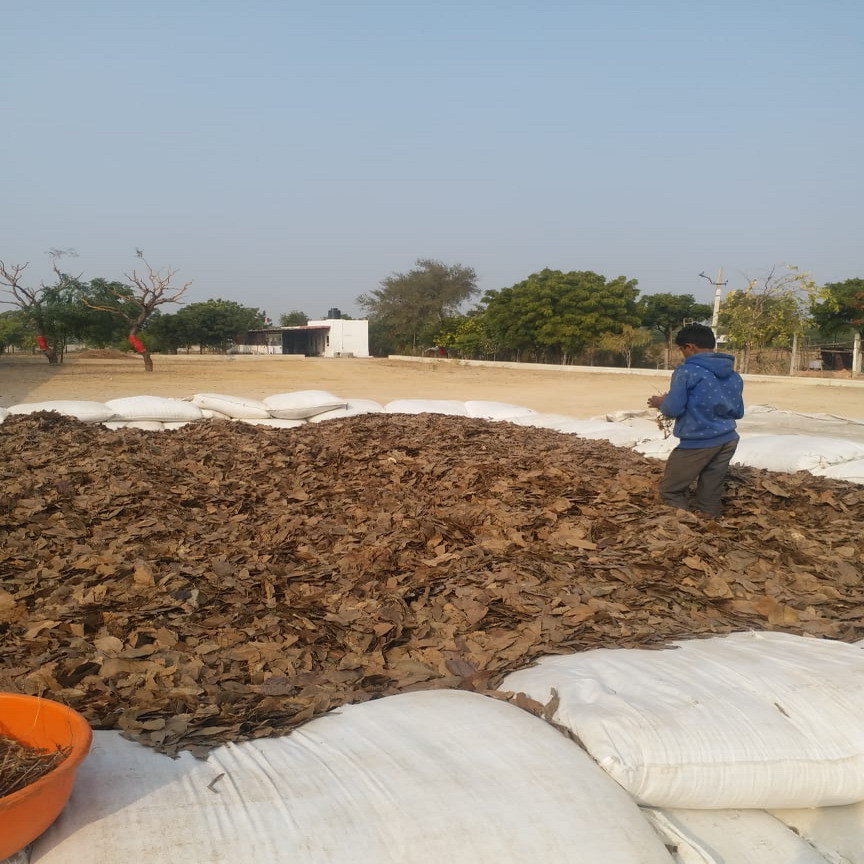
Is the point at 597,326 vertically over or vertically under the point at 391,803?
over

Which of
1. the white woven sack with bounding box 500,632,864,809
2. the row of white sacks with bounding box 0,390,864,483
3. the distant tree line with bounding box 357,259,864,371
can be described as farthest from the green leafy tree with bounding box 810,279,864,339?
the white woven sack with bounding box 500,632,864,809

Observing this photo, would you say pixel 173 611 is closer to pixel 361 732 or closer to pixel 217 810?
pixel 361 732

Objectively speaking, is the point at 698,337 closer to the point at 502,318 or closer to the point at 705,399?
the point at 705,399

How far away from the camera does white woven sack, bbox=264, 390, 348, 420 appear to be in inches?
337

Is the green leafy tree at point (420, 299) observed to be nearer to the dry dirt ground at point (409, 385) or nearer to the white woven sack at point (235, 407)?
the dry dirt ground at point (409, 385)

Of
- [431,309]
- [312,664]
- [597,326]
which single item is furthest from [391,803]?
[431,309]

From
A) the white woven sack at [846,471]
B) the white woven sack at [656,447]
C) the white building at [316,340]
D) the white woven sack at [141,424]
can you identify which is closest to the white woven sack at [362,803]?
the white woven sack at [846,471]

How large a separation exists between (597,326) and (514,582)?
3023cm

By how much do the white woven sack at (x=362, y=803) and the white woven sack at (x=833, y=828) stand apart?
577 millimetres

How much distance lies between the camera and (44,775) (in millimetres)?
1390

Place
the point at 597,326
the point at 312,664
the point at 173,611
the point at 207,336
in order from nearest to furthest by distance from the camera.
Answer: the point at 312,664 → the point at 173,611 → the point at 597,326 → the point at 207,336

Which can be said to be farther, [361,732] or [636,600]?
[636,600]

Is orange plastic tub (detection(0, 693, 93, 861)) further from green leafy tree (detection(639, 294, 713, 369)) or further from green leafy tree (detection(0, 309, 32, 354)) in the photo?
green leafy tree (detection(639, 294, 713, 369))

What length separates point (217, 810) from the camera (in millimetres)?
1554
